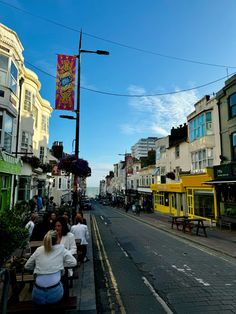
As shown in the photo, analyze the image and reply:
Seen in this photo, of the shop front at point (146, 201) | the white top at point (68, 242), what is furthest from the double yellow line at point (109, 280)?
the shop front at point (146, 201)

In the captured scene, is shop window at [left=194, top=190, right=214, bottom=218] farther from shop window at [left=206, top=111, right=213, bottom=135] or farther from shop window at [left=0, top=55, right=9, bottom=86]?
shop window at [left=0, top=55, right=9, bottom=86]

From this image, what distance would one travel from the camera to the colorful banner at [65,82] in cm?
1130

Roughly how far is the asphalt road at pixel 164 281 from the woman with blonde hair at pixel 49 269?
1.95 metres

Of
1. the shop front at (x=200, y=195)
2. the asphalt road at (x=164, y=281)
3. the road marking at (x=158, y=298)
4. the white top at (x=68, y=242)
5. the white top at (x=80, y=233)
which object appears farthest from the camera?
the shop front at (x=200, y=195)

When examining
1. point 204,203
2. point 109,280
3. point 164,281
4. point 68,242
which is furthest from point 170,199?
point 68,242

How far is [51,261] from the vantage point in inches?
163

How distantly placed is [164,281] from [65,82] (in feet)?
29.1

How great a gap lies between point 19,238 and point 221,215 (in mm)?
19823

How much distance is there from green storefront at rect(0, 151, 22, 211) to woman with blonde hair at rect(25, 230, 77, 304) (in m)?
10.8

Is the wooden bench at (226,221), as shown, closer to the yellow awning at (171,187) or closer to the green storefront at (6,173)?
the yellow awning at (171,187)

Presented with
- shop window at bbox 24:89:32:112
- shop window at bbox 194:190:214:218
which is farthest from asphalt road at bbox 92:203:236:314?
shop window at bbox 24:89:32:112

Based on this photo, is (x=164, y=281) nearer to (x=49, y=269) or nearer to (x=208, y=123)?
(x=49, y=269)

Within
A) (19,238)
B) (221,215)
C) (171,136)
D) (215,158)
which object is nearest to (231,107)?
(215,158)

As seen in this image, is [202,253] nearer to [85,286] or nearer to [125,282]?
[125,282]
